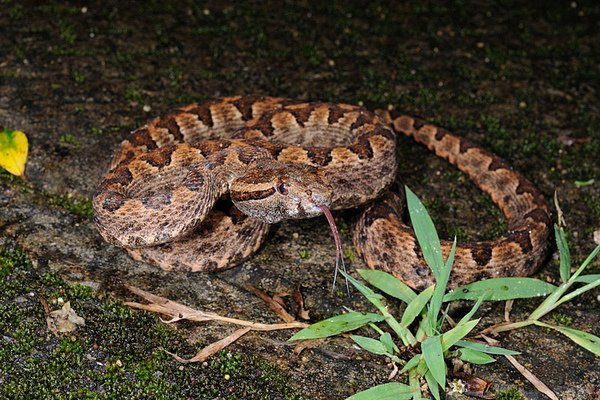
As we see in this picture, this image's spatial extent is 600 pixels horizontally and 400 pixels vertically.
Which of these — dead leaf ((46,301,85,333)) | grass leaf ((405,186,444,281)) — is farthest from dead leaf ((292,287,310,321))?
dead leaf ((46,301,85,333))

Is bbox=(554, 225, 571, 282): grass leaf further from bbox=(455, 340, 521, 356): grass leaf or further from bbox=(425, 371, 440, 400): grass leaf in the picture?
bbox=(425, 371, 440, 400): grass leaf

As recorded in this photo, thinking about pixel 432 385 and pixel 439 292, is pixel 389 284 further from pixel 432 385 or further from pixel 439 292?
pixel 432 385

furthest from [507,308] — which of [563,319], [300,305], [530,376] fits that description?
[300,305]

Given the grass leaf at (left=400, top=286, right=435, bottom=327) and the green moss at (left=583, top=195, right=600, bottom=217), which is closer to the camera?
the grass leaf at (left=400, top=286, right=435, bottom=327)

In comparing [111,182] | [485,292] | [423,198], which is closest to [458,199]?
[423,198]

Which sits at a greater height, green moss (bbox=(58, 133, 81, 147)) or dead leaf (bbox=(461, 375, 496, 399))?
green moss (bbox=(58, 133, 81, 147))

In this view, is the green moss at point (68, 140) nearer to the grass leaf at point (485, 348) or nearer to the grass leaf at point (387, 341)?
the grass leaf at point (387, 341)
